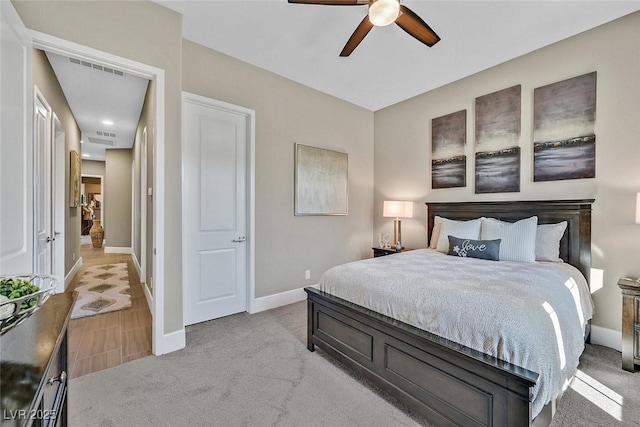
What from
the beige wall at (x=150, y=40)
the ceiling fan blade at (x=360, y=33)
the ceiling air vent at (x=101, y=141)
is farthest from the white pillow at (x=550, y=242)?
the ceiling air vent at (x=101, y=141)

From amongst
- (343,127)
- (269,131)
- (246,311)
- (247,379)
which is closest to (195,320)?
(246,311)

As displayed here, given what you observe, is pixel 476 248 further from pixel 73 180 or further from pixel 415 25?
pixel 73 180

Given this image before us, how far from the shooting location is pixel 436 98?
401cm

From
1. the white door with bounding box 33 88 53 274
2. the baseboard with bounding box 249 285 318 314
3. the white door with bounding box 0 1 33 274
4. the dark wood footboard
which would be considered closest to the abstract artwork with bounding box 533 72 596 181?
the dark wood footboard

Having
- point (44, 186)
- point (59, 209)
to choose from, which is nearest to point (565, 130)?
point (44, 186)

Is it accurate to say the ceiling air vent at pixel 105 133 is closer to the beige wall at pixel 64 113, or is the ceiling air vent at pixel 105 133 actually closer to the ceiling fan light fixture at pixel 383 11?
the beige wall at pixel 64 113

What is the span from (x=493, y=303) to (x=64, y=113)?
5.49m

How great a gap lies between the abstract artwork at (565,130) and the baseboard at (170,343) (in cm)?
393

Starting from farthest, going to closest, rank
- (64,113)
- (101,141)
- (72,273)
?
1. (101,141)
2. (72,273)
3. (64,113)

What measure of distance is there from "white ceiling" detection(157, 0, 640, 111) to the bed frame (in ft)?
5.61

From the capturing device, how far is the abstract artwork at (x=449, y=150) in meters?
3.72

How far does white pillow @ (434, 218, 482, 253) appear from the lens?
3.15m

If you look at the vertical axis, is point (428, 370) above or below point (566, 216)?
below

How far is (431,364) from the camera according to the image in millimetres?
1627
